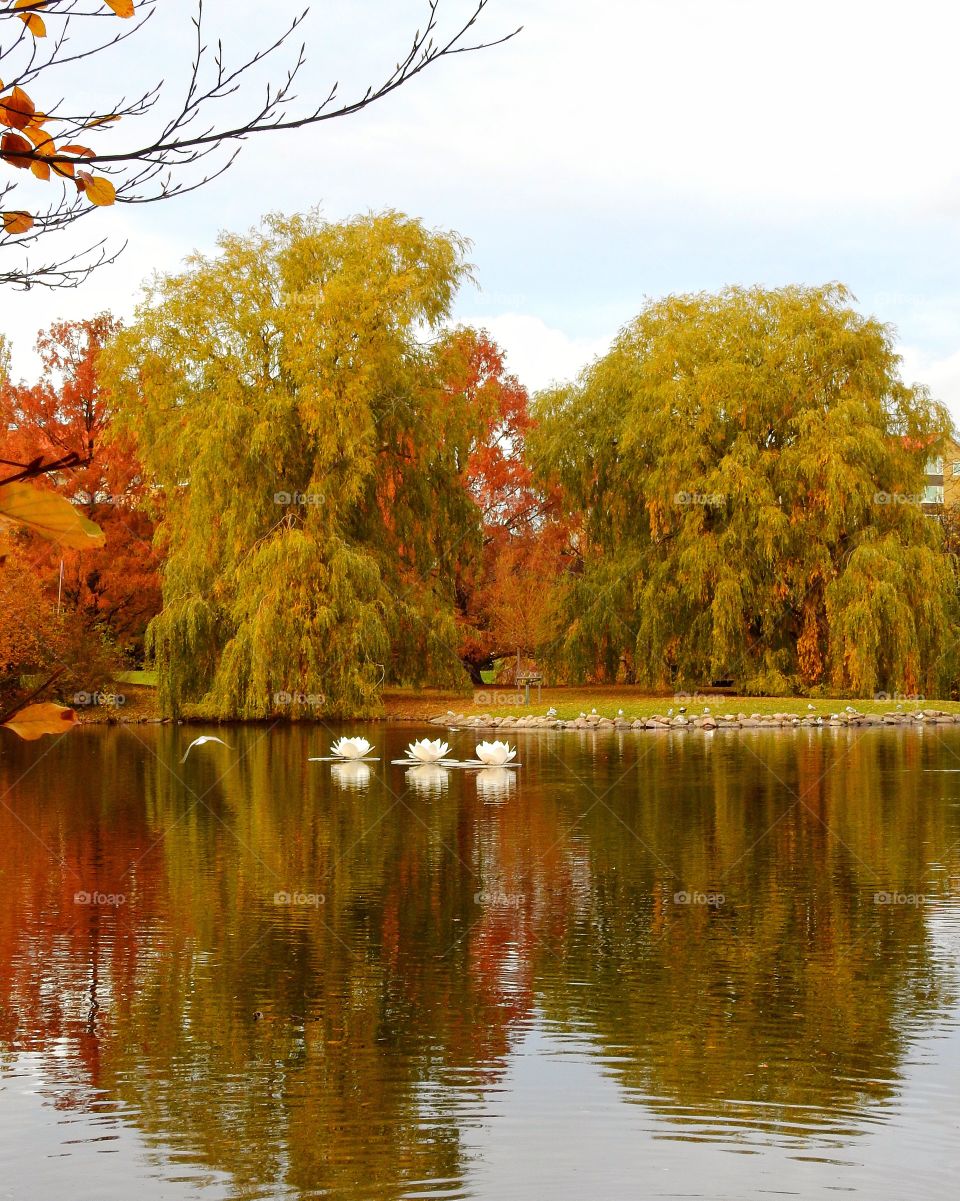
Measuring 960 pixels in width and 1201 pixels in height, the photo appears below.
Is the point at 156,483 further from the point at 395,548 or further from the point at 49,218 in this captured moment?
the point at 49,218

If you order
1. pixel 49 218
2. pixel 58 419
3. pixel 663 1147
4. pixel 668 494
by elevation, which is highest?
pixel 58 419

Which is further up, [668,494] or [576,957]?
[668,494]

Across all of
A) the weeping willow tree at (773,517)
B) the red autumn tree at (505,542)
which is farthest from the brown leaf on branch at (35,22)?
the red autumn tree at (505,542)

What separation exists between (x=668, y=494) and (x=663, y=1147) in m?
25.1

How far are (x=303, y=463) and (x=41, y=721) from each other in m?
25.8

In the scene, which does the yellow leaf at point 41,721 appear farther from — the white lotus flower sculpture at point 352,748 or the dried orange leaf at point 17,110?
the white lotus flower sculpture at point 352,748

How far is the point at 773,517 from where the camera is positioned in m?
27.2

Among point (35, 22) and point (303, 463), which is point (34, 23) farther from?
point (303, 463)

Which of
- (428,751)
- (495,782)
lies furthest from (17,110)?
(428,751)

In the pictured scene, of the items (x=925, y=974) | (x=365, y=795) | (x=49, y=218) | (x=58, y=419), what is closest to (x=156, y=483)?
(x=58, y=419)

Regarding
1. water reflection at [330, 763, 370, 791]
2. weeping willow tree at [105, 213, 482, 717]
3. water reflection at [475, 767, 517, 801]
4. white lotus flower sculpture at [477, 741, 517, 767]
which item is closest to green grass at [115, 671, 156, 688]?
weeping willow tree at [105, 213, 482, 717]

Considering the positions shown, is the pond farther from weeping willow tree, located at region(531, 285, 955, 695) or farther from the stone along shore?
weeping willow tree, located at region(531, 285, 955, 695)

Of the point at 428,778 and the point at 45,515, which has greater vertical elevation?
the point at 45,515

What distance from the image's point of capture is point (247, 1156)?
406 centimetres
